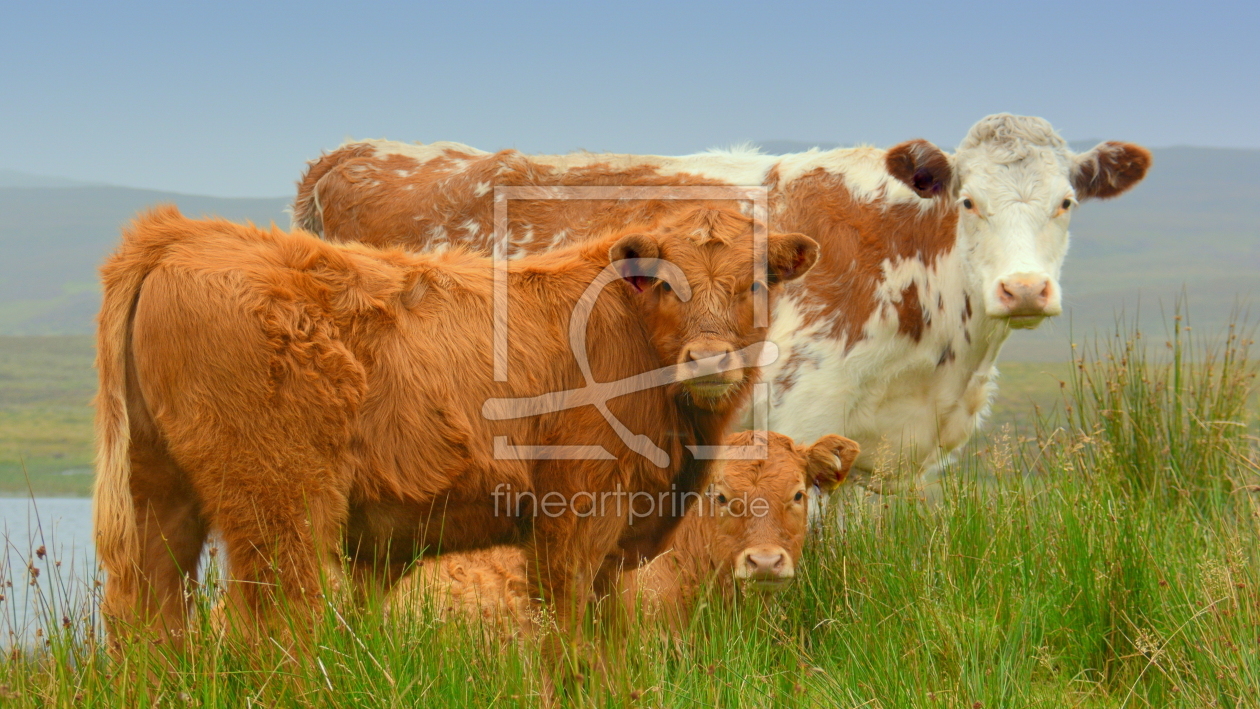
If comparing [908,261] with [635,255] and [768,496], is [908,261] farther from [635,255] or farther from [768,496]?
[635,255]

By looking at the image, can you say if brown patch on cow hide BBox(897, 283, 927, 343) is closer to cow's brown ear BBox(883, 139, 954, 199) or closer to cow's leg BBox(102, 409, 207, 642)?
cow's brown ear BBox(883, 139, 954, 199)

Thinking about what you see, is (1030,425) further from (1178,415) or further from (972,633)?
(972,633)

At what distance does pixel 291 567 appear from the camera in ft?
12.2

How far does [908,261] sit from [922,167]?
601mm

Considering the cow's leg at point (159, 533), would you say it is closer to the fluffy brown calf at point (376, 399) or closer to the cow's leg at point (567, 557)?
the fluffy brown calf at point (376, 399)

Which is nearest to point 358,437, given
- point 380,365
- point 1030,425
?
point 380,365

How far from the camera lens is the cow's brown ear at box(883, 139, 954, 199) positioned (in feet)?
21.7

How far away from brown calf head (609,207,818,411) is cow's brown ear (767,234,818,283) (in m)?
0.16

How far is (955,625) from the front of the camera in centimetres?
442

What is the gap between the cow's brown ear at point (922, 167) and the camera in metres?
6.62

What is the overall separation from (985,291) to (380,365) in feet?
12.2

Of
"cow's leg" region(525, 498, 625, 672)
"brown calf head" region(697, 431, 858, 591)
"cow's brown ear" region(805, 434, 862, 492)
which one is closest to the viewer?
"cow's leg" region(525, 498, 625, 672)

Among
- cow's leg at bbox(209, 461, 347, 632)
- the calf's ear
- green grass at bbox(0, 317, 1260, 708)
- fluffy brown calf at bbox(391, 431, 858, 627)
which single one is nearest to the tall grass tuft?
green grass at bbox(0, 317, 1260, 708)

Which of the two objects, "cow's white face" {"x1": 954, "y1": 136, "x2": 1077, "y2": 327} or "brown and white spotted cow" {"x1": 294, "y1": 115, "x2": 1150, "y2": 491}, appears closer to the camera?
"cow's white face" {"x1": 954, "y1": 136, "x2": 1077, "y2": 327}
